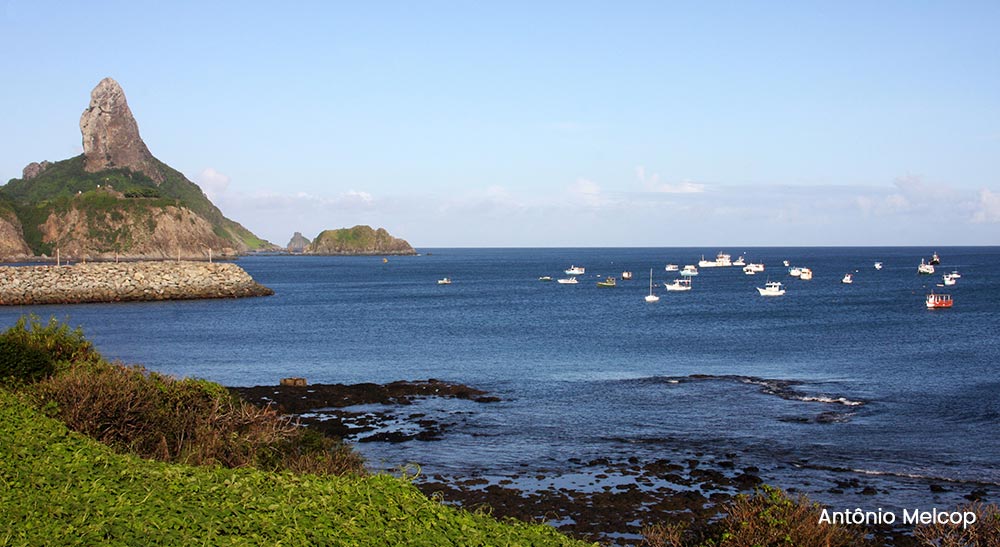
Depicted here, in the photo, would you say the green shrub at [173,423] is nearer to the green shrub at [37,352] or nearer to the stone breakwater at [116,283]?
the green shrub at [37,352]

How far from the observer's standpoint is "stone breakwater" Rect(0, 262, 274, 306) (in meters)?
85.1

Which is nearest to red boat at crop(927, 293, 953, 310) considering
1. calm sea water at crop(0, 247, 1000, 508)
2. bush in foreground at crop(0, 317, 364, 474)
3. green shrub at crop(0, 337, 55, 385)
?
calm sea water at crop(0, 247, 1000, 508)

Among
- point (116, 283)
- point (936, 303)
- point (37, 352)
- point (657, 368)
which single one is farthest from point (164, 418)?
point (936, 303)

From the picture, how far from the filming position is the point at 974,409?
109 ft

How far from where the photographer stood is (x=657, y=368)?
46.2 metres

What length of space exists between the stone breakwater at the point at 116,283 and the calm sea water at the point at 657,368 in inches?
171

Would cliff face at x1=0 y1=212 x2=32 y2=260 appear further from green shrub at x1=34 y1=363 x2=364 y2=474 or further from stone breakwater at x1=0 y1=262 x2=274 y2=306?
green shrub at x1=34 y1=363 x2=364 y2=474

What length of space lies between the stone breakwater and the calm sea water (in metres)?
4.35

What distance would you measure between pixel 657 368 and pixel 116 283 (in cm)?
6474

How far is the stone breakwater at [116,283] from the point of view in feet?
279

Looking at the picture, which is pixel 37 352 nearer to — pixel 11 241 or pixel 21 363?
pixel 21 363

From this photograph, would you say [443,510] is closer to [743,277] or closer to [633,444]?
[633,444]

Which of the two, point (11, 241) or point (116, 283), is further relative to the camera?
point (11, 241)

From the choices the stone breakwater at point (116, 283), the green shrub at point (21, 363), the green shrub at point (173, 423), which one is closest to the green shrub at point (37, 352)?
A: the green shrub at point (21, 363)
